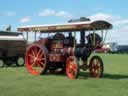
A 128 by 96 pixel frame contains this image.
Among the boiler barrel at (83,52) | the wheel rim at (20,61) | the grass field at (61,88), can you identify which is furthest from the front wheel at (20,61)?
the grass field at (61,88)

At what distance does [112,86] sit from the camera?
13703 millimetres

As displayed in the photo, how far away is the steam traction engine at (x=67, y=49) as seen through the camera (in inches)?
663

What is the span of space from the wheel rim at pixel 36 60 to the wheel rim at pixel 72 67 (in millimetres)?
1457

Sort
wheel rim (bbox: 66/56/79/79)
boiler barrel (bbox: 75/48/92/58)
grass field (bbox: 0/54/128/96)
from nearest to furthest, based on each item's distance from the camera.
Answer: grass field (bbox: 0/54/128/96) < wheel rim (bbox: 66/56/79/79) < boiler barrel (bbox: 75/48/92/58)

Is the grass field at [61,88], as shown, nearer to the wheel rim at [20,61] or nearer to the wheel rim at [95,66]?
the wheel rim at [95,66]

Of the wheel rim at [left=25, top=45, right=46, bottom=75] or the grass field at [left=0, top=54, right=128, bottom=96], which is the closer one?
the grass field at [left=0, top=54, right=128, bottom=96]

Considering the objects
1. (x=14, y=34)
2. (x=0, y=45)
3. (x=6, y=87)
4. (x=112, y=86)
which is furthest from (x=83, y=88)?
(x=14, y=34)

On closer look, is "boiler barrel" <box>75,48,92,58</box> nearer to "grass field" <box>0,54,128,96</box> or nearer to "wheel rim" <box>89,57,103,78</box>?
"wheel rim" <box>89,57,103,78</box>

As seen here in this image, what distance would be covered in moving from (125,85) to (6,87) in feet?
12.6

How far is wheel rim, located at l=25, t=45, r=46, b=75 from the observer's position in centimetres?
1828

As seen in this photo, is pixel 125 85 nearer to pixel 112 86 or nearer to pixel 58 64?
pixel 112 86

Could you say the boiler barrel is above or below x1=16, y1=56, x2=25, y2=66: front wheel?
above

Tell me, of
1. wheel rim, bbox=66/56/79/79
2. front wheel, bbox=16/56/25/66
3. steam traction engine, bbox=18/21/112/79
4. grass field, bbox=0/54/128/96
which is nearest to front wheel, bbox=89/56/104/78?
steam traction engine, bbox=18/21/112/79

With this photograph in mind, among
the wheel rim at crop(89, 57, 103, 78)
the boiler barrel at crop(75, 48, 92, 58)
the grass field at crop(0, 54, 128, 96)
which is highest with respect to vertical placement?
the boiler barrel at crop(75, 48, 92, 58)
